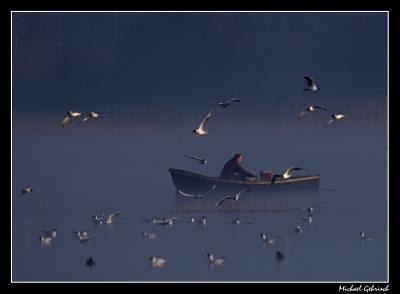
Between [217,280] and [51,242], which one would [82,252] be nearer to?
[51,242]

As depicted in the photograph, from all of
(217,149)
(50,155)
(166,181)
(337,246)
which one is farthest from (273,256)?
(217,149)

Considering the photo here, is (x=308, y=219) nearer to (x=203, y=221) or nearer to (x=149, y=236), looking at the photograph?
(x=203, y=221)

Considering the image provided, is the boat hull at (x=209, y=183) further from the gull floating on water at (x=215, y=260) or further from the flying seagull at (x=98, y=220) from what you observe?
the gull floating on water at (x=215, y=260)

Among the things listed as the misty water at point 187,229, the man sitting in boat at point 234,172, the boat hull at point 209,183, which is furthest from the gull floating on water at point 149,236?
the man sitting in boat at point 234,172

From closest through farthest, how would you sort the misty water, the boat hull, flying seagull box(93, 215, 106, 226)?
the misty water
flying seagull box(93, 215, 106, 226)
the boat hull

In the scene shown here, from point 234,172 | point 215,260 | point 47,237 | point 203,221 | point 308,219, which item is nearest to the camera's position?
point 215,260

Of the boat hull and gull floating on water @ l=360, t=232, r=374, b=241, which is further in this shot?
the boat hull

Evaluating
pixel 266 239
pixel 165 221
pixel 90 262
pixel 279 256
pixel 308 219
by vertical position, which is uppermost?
pixel 308 219

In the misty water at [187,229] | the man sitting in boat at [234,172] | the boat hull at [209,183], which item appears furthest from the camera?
the man sitting in boat at [234,172]

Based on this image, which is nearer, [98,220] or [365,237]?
[365,237]

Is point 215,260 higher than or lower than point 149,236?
lower

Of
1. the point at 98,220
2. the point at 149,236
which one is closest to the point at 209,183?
the point at 98,220

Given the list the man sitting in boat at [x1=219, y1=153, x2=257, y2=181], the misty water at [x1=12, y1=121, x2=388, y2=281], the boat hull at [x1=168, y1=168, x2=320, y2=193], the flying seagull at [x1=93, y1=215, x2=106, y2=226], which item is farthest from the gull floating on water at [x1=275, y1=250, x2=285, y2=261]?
the man sitting in boat at [x1=219, y1=153, x2=257, y2=181]

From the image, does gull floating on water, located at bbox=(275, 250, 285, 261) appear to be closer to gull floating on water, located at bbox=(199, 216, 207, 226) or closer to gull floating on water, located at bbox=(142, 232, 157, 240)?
gull floating on water, located at bbox=(142, 232, 157, 240)
